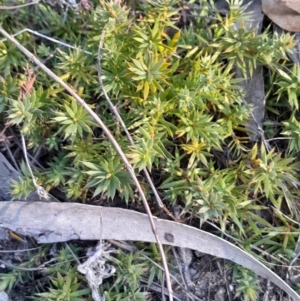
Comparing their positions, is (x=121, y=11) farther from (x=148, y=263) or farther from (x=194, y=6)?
(x=148, y=263)

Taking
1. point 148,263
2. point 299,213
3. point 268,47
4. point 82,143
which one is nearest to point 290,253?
point 299,213

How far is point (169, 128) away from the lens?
1.78 metres

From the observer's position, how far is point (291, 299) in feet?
6.03

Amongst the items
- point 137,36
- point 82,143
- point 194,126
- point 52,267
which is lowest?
point 52,267

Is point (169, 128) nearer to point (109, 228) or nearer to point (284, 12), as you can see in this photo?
point (109, 228)

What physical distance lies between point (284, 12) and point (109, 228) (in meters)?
1.13

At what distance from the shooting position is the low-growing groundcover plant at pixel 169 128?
175cm

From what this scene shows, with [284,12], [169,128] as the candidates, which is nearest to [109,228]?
[169,128]

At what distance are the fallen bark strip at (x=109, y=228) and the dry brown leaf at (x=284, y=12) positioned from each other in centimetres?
92

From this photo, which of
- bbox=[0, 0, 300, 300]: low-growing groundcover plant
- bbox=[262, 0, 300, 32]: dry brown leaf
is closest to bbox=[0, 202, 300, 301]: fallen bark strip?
bbox=[0, 0, 300, 300]: low-growing groundcover plant

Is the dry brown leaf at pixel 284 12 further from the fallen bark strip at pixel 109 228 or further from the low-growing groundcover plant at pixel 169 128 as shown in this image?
the fallen bark strip at pixel 109 228

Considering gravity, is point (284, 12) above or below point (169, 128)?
above

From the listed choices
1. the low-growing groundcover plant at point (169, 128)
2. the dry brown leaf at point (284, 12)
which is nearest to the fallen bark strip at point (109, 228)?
the low-growing groundcover plant at point (169, 128)

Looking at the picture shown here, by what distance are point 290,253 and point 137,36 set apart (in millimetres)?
1033
